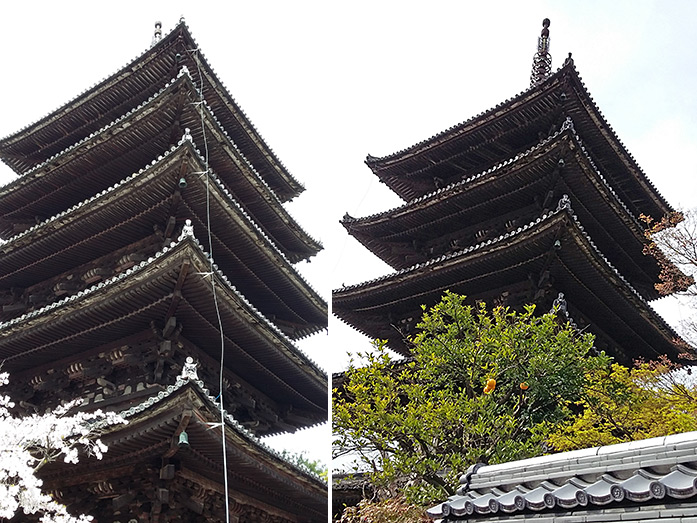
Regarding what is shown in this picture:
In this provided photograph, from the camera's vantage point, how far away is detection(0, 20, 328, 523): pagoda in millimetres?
7211

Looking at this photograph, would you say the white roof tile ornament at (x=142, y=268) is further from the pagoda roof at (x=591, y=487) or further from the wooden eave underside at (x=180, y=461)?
the pagoda roof at (x=591, y=487)

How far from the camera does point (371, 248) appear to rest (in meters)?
13.6

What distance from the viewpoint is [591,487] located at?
2838 millimetres

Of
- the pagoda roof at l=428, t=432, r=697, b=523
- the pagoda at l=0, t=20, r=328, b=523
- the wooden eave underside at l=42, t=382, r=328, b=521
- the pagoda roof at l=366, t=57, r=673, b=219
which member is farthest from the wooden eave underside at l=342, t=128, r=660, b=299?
the pagoda roof at l=428, t=432, r=697, b=523

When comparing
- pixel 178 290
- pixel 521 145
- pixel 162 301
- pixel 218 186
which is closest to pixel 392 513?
pixel 178 290

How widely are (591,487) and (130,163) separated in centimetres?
902

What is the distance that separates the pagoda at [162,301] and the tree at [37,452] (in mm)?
217

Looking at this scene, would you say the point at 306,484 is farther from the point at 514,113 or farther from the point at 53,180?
the point at 514,113

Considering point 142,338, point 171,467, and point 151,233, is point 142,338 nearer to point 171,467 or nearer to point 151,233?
point 151,233

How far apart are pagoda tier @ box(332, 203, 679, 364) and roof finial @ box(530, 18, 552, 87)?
4539 millimetres

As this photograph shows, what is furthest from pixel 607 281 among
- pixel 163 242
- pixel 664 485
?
pixel 664 485

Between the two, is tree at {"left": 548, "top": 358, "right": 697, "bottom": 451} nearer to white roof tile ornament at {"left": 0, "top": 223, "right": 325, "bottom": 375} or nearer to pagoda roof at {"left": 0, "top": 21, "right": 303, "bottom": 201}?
white roof tile ornament at {"left": 0, "top": 223, "right": 325, "bottom": 375}

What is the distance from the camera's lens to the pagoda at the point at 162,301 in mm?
7211

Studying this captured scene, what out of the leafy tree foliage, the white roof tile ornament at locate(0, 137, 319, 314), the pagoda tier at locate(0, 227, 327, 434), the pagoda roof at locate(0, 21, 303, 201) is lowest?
the leafy tree foliage
